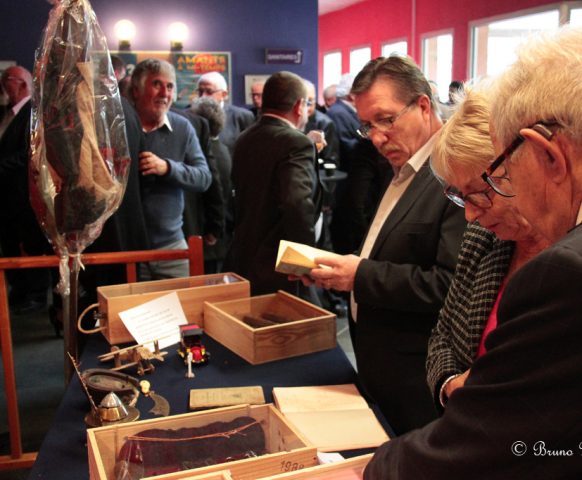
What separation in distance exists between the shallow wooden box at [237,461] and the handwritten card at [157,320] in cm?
70

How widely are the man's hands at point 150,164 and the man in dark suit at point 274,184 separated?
0.35 metres

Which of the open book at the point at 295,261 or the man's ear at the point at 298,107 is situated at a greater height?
the man's ear at the point at 298,107

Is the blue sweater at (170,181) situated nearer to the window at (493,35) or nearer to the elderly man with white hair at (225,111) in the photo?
the elderly man with white hair at (225,111)

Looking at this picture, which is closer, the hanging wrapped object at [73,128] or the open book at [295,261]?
the hanging wrapped object at [73,128]

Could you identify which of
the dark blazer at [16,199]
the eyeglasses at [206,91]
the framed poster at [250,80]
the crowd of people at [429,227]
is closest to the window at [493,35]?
the framed poster at [250,80]

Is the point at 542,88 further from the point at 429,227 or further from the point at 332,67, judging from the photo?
the point at 332,67

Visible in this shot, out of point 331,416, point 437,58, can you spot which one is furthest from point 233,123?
point 437,58

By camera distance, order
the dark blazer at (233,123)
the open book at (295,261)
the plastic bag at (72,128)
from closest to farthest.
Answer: the plastic bag at (72,128) → the open book at (295,261) → the dark blazer at (233,123)

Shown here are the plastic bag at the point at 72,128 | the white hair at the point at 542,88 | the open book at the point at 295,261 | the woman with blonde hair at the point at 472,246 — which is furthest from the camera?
the open book at the point at 295,261

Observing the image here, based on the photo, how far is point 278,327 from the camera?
1893mm

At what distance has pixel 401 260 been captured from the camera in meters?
1.82

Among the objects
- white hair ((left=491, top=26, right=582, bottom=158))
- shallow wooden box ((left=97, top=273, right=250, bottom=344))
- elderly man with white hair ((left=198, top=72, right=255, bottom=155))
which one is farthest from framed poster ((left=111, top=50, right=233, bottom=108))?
white hair ((left=491, top=26, right=582, bottom=158))

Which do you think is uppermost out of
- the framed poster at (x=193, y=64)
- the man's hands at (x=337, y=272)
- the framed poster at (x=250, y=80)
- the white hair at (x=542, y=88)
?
the framed poster at (x=193, y=64)

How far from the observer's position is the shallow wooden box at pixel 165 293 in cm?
206
